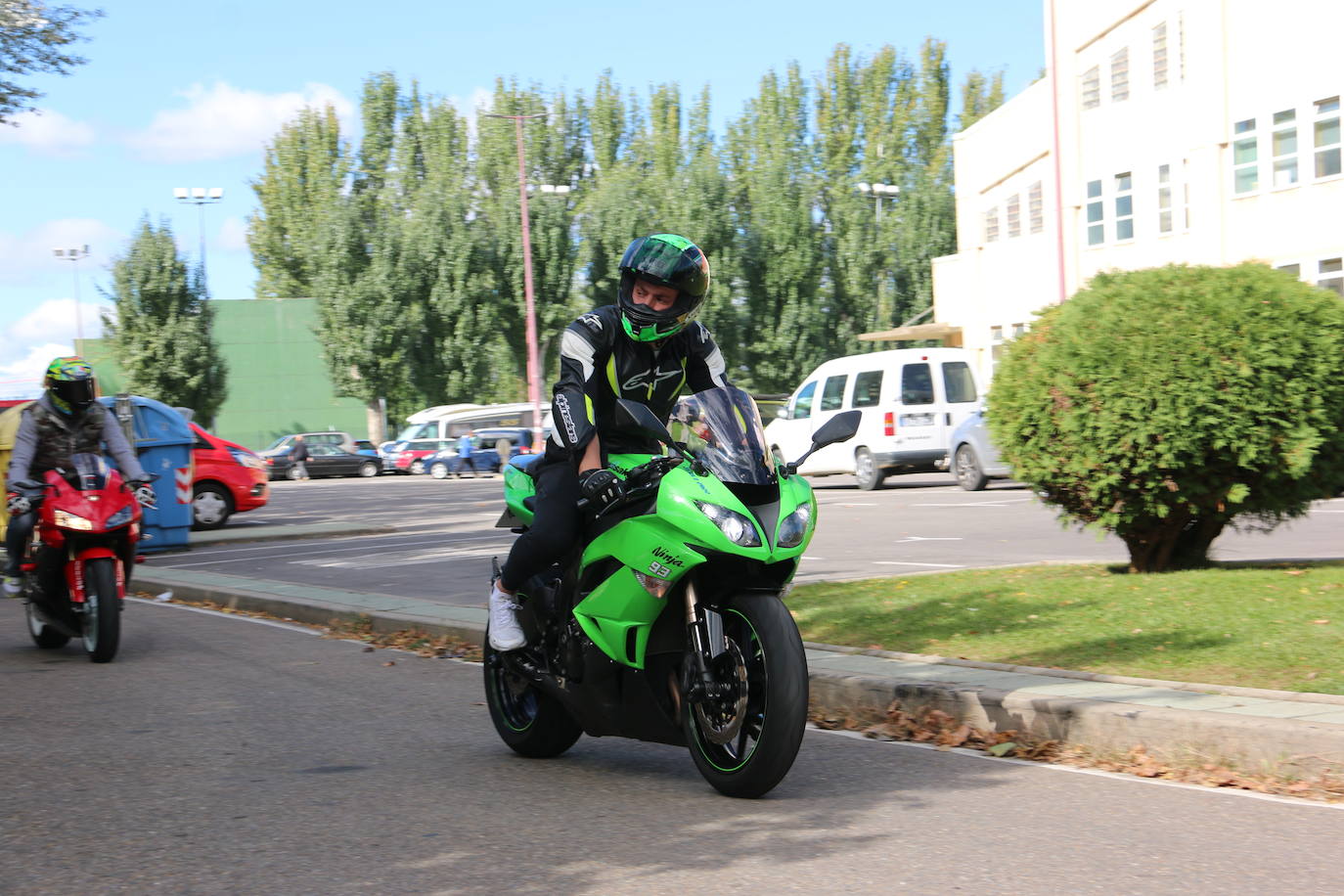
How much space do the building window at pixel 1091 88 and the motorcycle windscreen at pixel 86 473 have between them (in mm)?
32563

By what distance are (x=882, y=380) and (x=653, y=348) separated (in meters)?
20.1

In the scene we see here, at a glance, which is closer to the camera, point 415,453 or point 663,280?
point 663,280

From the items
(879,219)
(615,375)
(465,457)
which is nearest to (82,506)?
(615,375)

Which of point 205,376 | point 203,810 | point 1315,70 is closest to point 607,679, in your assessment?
point 203,810

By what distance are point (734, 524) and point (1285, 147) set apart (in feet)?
96.8

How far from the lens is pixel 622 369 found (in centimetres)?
553

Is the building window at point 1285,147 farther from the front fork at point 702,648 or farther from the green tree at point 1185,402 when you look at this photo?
the front fork at point 702,648

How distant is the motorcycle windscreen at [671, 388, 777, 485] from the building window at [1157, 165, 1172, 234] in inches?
1256

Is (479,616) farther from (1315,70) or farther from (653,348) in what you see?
(1315,70)

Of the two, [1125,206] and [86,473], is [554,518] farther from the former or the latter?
[1125,206]

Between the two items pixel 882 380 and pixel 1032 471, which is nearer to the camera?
pixel 1032 471

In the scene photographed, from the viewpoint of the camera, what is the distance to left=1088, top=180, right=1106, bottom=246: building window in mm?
37188

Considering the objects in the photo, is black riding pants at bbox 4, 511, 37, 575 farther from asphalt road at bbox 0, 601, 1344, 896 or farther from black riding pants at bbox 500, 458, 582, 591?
black riding pants at bbox 500, 458, 582, 591

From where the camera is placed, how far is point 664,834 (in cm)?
475
